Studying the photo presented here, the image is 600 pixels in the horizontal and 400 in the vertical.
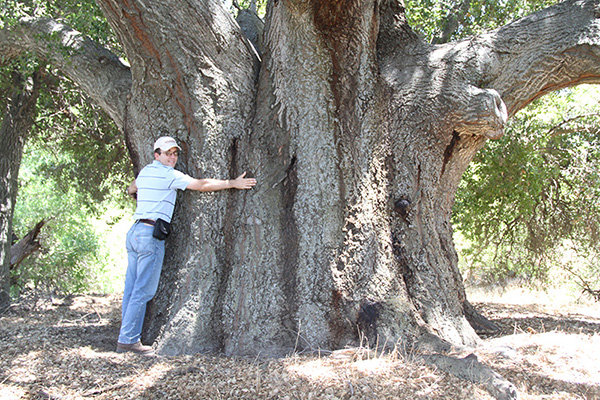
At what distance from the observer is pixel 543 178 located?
22.9 ft

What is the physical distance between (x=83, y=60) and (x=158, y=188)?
2.11 meters

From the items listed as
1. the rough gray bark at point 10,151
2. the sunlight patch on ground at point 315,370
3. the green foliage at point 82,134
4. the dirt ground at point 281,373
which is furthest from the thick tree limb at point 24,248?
the sunlight patch on ground at point 315,370

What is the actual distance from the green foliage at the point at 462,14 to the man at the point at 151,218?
4716mm

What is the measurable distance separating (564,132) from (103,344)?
7.49 meters

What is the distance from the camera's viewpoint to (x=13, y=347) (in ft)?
13.1

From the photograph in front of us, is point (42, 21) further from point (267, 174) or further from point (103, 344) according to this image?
point (103, 344)

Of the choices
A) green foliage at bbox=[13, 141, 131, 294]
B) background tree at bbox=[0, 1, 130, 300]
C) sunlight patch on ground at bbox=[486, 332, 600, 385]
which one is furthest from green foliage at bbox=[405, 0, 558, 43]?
green foliage at bbox=[13, 141, 131, 294]

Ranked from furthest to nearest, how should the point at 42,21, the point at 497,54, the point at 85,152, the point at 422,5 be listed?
the point at 85,152, the point at 422,5, the point at 42,21, the point at 497,54

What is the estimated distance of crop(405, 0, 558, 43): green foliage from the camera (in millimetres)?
6945

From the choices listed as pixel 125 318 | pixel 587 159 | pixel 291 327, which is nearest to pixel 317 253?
pixel 291 327

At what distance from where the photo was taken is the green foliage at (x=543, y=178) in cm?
717

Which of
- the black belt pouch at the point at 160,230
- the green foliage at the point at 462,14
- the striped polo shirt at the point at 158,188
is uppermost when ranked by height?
the green foliage at the point at 462,14

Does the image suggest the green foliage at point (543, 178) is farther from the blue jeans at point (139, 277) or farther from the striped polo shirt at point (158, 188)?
the blue jeans at point (139, 277)

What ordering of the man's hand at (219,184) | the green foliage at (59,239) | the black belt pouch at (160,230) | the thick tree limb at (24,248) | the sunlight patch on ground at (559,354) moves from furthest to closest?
the green foliage at (59,239) < the thick tree limb at (24,248) < the man's hand at (219,184) < the black belt pouch at (160,230) < the sunlight patch on ground at (559,354)
